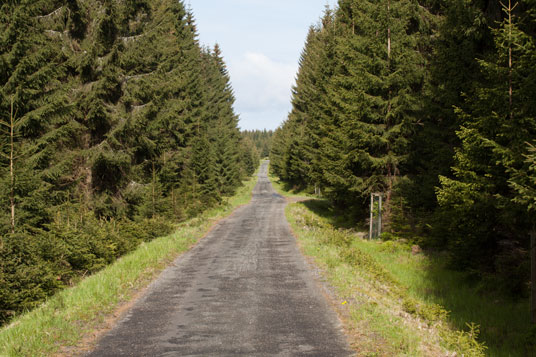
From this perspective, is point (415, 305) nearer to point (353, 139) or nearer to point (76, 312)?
point (76, 312)

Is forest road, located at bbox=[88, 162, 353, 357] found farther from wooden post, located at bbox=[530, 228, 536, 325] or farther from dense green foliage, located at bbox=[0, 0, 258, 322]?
wooden post, located at bbox=[530, 228, 536, 325]

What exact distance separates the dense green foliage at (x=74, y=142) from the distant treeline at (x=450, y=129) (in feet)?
34.5

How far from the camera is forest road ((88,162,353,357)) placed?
236 inches

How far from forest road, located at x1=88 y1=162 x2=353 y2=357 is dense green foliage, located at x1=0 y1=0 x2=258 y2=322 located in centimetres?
299

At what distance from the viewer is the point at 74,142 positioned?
1897 centimetres

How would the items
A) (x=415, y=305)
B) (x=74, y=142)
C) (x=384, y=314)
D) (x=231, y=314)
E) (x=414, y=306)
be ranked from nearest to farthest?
(x=384, y=314), (x=231, y=314), (x=414, y=306), (x=415, y=305), (x=74, y=142)

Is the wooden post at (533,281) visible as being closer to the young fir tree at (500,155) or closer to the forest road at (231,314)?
the young fir tree at (500,155)

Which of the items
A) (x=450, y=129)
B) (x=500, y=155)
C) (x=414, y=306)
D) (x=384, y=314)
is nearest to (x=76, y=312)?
(x=384, y=314)

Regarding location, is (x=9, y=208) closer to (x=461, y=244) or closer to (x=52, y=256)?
(x=52, y=256)

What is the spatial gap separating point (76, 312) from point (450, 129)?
1342 centimetres

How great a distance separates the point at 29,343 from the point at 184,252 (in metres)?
9.28

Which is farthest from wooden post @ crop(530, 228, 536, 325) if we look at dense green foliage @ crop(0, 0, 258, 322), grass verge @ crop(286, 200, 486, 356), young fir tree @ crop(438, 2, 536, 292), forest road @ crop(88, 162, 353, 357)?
dense green foliage @ crop(0, 0, 258, 322)

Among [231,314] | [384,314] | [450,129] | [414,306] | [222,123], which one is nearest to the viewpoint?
[384,314]

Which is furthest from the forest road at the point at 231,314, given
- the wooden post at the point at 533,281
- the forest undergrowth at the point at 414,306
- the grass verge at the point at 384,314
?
the wooden post at the point at 533,281
